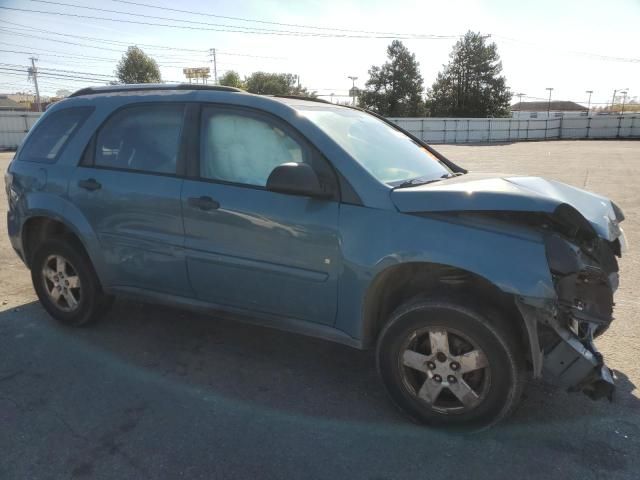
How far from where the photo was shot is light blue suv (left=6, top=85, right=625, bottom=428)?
254 centimetres

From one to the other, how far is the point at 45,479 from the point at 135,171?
6.67ft

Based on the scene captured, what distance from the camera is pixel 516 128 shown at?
4372cm

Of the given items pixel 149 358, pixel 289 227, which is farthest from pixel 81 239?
pixel 289 227

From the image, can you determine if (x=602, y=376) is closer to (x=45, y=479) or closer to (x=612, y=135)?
(x=45, y=479)

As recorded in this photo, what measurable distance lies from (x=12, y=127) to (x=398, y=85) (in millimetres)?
47400

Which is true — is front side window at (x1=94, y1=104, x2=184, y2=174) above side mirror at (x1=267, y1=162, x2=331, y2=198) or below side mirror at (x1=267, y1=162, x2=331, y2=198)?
above

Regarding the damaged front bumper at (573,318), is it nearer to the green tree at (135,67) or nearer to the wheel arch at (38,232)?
the wheel arch at (38,232)

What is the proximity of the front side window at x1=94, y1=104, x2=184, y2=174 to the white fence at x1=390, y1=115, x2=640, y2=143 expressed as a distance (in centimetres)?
3622

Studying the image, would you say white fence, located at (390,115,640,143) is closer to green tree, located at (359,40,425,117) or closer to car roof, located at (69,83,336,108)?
green tree, located at (359,40,425,117)

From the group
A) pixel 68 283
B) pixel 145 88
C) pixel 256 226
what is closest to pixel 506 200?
pixel 256 226

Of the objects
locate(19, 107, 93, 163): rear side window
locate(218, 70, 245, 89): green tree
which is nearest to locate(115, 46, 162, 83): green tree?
locate(218, 70, 245, 89): green tree

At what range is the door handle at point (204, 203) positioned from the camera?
126 inches

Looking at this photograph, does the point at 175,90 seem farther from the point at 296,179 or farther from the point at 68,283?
the point at 68,283

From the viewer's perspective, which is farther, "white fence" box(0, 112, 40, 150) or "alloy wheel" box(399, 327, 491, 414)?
"white fence" box(0, 112, 40, 150)
